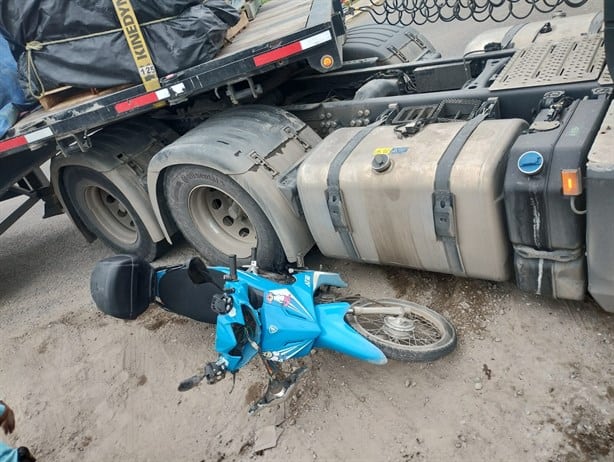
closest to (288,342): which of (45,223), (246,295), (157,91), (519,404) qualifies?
(246,295)

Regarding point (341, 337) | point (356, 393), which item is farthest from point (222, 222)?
point (356, 393)

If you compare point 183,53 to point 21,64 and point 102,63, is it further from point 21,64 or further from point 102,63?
point 21,64

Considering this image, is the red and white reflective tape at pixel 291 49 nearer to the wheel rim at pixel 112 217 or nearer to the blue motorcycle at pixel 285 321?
the blue motorcycle at pixel 285 321

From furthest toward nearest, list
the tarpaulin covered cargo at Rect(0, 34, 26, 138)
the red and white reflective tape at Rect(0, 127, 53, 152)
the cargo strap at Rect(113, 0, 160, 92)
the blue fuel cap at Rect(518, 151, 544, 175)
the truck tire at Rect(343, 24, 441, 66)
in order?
the truck tire at Rect(343, 24, 441, 66), the tarpaulin covered cargo at Rect(0, 34, 26, 138), the red and white reflective tape at Rect(0, 127, 53, 152), the cargo strap at Rect(113, 0, 160, 92), the blue fuel cap at Rect(518, 151, 544, 175)

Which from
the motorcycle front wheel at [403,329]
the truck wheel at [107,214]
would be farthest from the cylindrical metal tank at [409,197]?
the truck wheel at [107,214]

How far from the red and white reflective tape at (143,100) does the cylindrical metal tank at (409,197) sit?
3.68 feet

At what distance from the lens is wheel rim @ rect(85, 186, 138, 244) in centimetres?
482

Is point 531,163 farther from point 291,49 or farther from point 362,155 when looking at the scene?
point 291,49

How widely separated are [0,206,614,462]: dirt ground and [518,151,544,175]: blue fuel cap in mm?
1000

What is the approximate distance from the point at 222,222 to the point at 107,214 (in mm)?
1419

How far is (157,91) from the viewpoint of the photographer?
11.7ft

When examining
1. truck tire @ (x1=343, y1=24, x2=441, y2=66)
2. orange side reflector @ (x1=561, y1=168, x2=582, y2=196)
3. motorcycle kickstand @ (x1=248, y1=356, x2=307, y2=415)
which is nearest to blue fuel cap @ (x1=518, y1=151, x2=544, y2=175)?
orange side reflector @ (x1=561, y1=168, x2=582, y2=196)

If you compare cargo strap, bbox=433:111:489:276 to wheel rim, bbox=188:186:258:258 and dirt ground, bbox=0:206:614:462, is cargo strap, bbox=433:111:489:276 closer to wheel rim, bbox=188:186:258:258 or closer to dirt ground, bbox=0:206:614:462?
dirt ground, bbox=0:206:614:462

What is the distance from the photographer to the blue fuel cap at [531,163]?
2.44 m
